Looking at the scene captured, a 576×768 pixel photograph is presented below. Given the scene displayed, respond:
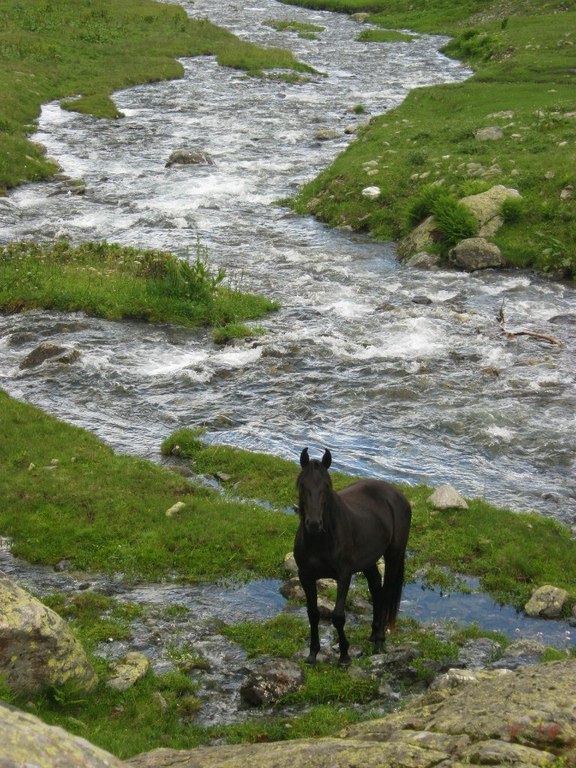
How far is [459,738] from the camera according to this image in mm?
8383

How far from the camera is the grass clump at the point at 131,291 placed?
93.0 feet

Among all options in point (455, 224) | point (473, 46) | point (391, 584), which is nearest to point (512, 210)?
point (455, 224)

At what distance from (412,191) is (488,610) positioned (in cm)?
2463

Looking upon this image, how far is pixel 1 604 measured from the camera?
36.8ft

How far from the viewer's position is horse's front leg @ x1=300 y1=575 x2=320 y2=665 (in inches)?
499

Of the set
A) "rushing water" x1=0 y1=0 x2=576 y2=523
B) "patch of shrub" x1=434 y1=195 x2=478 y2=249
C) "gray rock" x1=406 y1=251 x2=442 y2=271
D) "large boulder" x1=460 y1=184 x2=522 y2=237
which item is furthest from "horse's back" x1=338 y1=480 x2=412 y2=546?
"large boulder" x1=460 y1=184 x2=522 y2=237

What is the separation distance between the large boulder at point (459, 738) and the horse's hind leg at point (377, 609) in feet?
10.5

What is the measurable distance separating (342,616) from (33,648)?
154 inches

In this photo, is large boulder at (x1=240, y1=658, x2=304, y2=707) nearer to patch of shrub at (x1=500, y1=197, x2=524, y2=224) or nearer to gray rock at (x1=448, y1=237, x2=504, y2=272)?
gray rock at (x1=448, y1=237, x2=504, y2=272)

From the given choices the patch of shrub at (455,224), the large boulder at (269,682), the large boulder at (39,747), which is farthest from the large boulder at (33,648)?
the patch of shrub at (455,224)

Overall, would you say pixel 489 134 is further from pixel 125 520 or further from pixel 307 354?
pixel 125 520

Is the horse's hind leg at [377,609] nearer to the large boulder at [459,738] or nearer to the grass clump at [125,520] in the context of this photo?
the grass clump at [125,520]

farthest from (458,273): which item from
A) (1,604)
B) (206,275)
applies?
(1,604)

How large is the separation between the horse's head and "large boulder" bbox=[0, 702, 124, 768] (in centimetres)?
493
